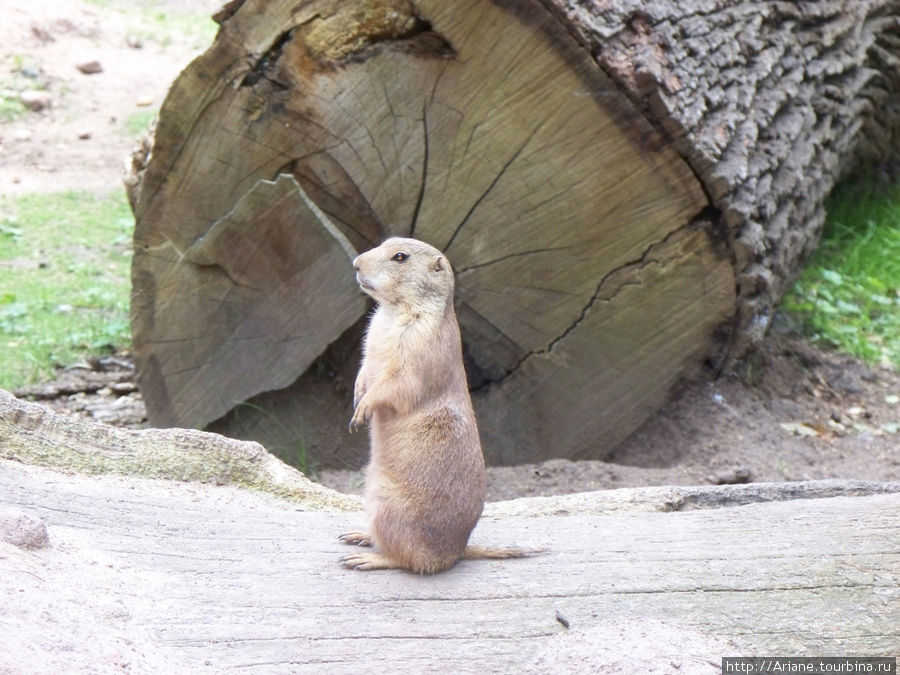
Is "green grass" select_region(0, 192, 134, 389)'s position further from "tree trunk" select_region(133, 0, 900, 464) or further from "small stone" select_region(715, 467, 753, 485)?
"small stone" select_region(715, 467, 753, 485)

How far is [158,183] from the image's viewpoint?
493 centimetres

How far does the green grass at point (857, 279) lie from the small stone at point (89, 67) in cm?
737

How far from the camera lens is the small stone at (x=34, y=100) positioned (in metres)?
9.90

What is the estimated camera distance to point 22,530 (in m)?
2.68

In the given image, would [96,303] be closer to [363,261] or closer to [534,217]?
[534,217]

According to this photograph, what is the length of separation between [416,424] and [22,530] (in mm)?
1109

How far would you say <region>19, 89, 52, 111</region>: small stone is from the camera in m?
9.90

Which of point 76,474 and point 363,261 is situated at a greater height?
point 363,261

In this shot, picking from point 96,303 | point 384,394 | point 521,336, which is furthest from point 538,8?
point 96,303

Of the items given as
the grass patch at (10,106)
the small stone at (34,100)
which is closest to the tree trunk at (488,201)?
the grass patch at (10,106)

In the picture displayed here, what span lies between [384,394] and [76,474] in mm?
1220

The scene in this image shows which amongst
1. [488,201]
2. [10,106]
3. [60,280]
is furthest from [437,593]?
[10,106]

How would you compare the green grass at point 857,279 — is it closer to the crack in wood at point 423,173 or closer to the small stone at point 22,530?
the crack in wood at point 423,173

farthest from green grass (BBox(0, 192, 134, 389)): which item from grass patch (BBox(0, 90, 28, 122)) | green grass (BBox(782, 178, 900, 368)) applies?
green grass (BBox(782, 178, 900, 368))
